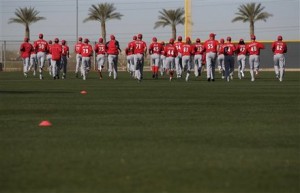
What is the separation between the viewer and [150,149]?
405 inches

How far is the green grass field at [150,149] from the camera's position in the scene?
780cm

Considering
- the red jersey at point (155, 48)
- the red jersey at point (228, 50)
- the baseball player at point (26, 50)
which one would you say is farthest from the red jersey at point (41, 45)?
the red jersey at point (228, 50)

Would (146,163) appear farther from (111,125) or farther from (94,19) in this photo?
(94,19)

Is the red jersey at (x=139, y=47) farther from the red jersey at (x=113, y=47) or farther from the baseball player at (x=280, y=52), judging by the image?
the baseball player at (x=280, y=52)

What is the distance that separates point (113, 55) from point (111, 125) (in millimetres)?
27044

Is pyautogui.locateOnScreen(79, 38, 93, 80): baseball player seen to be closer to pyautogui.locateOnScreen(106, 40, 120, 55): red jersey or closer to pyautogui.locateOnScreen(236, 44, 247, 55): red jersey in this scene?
pyautogui.locateOnScreen(106, 40, 120, 55): red jersey

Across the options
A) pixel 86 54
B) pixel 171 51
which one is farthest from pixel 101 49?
pixel 171 51

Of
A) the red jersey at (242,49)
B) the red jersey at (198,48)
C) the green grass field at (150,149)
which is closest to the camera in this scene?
the green grass field at (150,149)

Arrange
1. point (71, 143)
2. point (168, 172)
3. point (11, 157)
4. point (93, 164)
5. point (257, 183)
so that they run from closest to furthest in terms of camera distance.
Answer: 1. point (257, 183)
2. point (168, 172)
3. point (93, 164)
4. point (11, 157)
5. point (71, 143)

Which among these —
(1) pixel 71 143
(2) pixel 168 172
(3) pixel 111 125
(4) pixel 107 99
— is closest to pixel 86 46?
(4) pixel 107 99

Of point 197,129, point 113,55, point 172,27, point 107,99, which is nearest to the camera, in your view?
point 197,129

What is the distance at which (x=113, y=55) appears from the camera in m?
40.5

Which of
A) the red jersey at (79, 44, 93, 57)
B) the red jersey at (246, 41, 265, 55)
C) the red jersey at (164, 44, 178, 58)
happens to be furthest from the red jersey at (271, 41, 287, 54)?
the red jersey at (79, 44, 93, 57)

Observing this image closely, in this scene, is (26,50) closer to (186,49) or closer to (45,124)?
(186,49)
